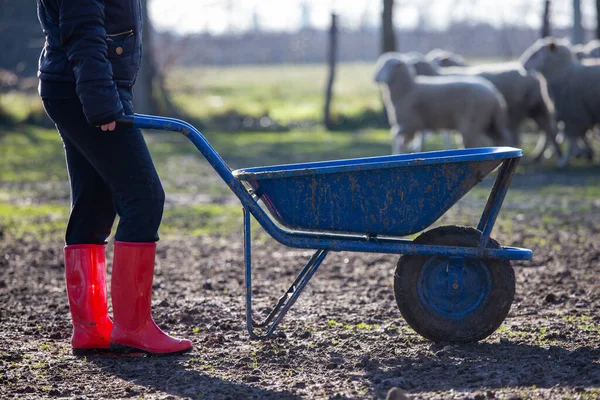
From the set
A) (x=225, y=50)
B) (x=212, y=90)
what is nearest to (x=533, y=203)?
(x=212, y=90)

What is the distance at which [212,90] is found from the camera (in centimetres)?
2880

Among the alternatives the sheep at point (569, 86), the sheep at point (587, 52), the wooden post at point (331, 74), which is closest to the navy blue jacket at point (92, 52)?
the sheep at point (569, 86)

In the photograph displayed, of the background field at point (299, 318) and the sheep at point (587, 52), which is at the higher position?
the sheep at point (587, 52)

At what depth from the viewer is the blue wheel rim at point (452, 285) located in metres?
3.85

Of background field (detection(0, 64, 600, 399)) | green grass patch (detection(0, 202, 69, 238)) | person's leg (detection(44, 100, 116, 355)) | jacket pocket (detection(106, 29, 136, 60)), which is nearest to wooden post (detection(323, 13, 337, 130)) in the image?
background field (detection(0, 64, 600, 399))

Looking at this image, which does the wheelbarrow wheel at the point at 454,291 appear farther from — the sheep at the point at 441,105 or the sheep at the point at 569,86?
the sheep at the point at 569,86

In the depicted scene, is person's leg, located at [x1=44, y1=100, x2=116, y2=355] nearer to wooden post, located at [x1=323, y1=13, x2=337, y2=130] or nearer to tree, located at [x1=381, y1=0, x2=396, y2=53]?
wooden post, located at [x1=323, y1=13, x2=337, y2=130]

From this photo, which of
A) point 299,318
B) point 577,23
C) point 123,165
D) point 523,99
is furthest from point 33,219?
point 577,23

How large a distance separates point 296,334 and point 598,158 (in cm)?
1028

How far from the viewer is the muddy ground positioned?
132 inches

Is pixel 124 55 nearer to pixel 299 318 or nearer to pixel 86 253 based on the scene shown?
pixel 86 253

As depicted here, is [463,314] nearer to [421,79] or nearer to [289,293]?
[289,293]

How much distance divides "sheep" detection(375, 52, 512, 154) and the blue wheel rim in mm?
7836

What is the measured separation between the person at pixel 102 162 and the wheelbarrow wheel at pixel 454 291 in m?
1.01
